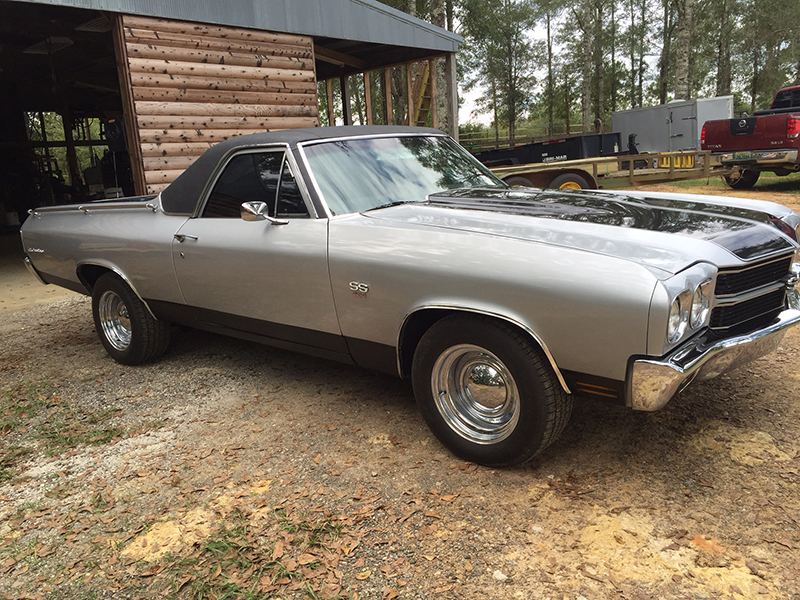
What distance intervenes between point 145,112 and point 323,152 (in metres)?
5.87

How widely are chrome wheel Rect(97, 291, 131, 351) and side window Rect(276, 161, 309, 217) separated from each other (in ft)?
6.77

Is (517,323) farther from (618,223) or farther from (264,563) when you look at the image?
(264,563)

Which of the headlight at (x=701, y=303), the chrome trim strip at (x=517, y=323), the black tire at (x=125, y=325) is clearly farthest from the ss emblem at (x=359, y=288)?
the black tire at (x=125, y=325)

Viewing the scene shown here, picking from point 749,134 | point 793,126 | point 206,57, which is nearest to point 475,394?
point 206,57

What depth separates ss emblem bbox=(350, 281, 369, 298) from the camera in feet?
10.1

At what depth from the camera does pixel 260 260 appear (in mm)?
3596

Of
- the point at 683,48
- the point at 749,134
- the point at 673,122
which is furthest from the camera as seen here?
the point at 683,48

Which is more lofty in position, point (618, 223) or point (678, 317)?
point (618, 223)

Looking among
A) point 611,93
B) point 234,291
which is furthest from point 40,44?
point 611,93

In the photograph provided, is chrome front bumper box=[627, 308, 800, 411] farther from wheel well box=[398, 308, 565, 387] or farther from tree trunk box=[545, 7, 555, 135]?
tree trunk box=[545, 7, 555, 135]

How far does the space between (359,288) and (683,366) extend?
1564 millimetres

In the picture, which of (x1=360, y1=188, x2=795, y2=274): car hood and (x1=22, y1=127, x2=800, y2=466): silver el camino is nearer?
(x1=22, y1=127, x2=800, y2=466): silver el camino

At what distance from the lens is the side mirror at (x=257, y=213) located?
11.0 ft

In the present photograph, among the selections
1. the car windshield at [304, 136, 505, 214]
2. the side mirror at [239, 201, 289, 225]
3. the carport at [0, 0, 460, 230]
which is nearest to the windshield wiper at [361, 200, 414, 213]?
the car windshield at [304, 136, 505, 214]
